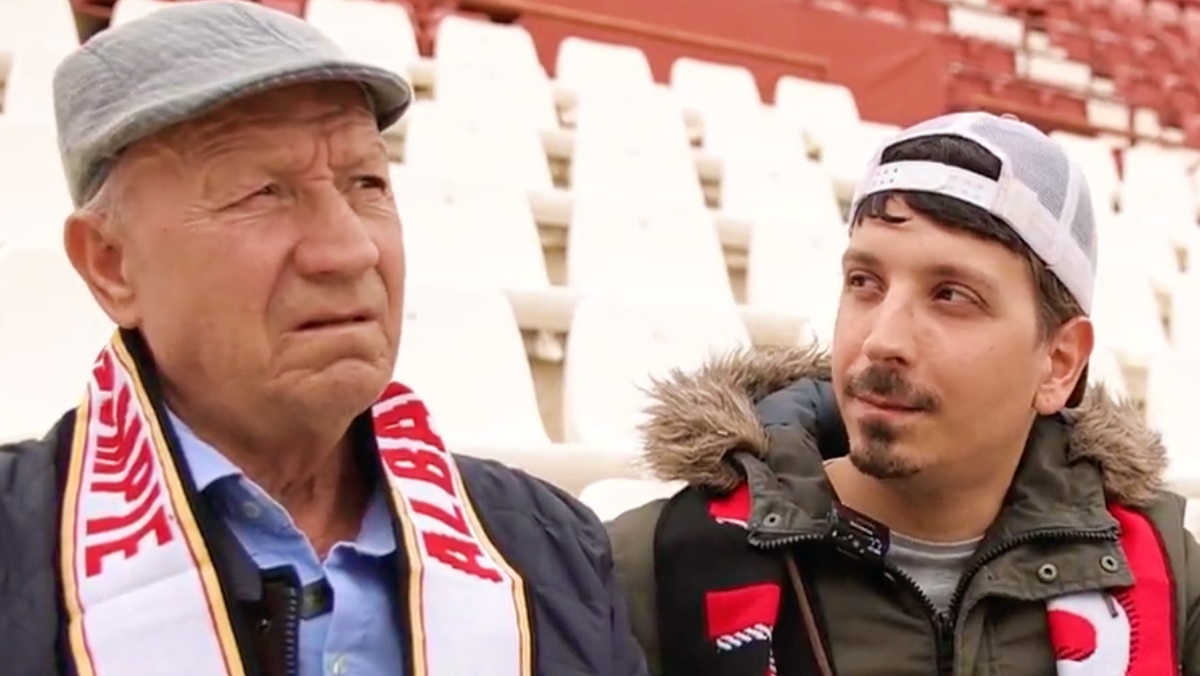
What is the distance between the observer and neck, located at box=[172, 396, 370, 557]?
53cm

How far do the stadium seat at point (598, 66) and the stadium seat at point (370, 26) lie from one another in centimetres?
25

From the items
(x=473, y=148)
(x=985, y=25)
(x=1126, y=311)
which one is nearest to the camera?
(x=473, y=148)

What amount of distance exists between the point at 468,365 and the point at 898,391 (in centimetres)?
56

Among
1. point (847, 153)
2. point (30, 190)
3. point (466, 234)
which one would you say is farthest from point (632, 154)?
point (30, 190)

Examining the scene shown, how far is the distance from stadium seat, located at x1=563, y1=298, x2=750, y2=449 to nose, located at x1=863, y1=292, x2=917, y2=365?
1.58ft

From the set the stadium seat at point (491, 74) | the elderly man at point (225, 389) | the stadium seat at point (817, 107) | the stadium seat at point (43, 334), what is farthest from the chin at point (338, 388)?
the stadium seat at point (817, 107)

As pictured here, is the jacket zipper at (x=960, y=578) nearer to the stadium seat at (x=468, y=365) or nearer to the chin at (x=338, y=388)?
the chin at (x=338, y=388)

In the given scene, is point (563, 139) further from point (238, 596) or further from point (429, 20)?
point (238, 596)

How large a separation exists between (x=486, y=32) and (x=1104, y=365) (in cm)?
110

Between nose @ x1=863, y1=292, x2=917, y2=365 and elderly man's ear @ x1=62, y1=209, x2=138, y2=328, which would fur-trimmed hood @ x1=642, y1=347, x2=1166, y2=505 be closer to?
nose @ x1=863, y1=292, x2=917, y2=365

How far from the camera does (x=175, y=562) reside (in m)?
0.48

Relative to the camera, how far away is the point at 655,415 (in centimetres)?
71

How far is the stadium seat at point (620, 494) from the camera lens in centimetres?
81

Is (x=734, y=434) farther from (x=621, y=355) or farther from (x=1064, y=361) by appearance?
(x=621, y=355)
